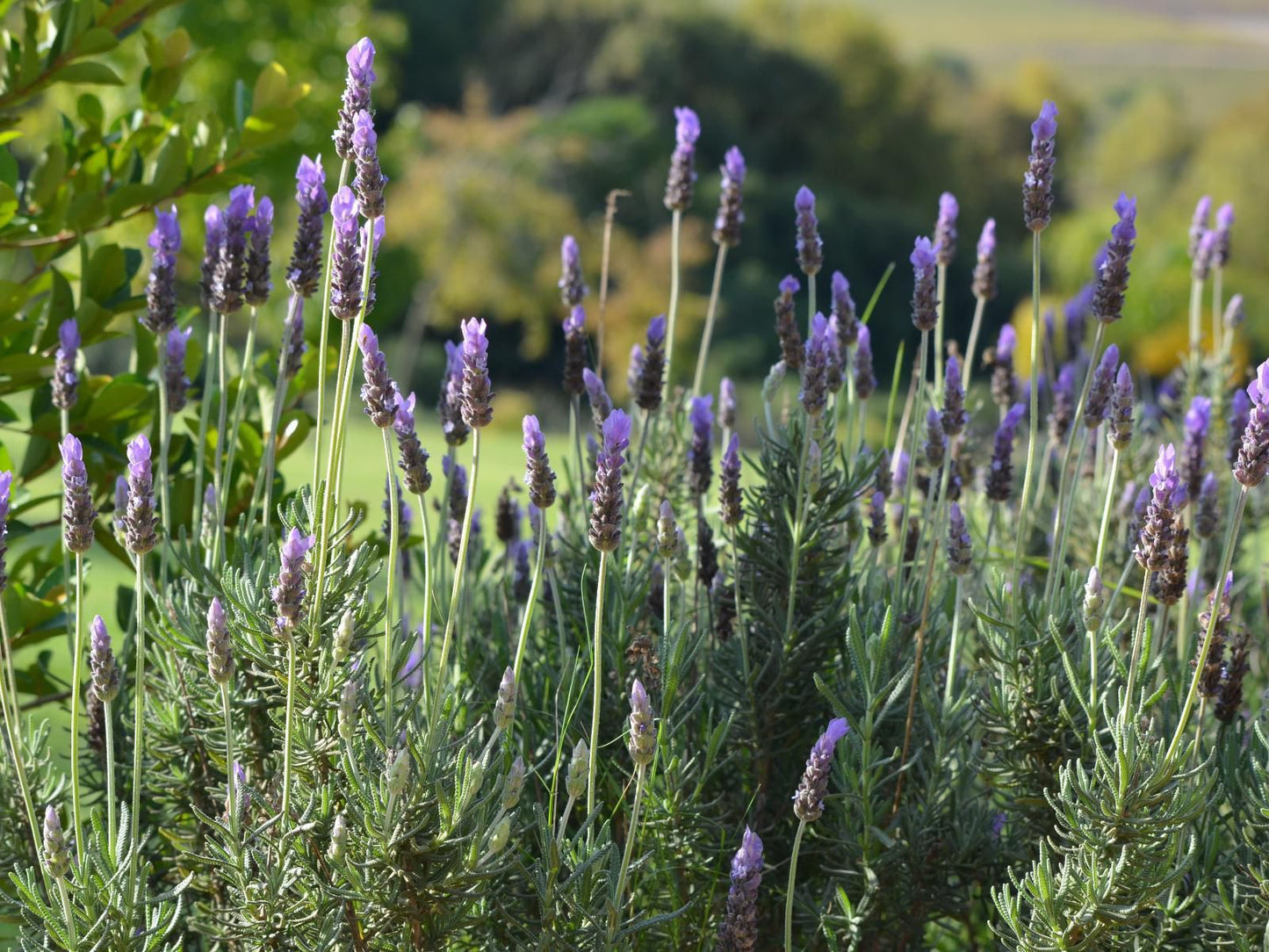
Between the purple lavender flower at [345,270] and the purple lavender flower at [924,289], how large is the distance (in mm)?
747

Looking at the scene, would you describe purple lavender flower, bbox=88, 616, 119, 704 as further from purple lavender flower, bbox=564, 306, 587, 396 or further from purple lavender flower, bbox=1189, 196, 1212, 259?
purple lavender flower, bbox=1189, 196, 1212, 259

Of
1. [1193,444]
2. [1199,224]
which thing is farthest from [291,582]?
[1199,224]

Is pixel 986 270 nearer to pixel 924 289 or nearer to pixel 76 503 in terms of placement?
pixel 924 289

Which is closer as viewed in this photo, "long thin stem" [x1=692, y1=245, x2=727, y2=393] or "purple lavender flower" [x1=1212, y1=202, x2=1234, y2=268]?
"long thin stem" [x1=692, y1=245, x2=727, y2=393]

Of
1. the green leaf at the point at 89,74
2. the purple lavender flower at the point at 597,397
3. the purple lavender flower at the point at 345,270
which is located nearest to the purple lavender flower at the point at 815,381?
the purple lavender flower at the point at 597,397

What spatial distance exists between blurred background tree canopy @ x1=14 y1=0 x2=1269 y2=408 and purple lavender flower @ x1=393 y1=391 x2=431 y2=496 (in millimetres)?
11458

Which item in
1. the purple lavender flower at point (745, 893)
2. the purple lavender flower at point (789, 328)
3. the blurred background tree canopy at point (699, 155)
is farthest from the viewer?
the blurred background tree canopy at point (699, 155)

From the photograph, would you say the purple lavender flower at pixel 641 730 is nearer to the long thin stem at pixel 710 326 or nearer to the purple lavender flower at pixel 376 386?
the purple lavender flower at pixel 376 386

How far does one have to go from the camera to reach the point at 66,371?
1.73 metres

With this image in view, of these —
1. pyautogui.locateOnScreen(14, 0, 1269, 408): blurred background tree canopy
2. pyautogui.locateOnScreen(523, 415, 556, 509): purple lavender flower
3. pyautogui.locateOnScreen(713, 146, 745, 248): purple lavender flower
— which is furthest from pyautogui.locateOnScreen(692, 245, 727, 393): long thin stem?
pyautogui.locateOnScreen(14, 0, 1269, 408): blurred background tree canopy

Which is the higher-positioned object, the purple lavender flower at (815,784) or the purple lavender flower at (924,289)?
the purple lavender flower at (924,289)

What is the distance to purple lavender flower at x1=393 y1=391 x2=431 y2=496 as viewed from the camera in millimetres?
1391

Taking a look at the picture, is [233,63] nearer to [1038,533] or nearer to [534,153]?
[534,153]

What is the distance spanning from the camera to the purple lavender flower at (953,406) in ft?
5.86
